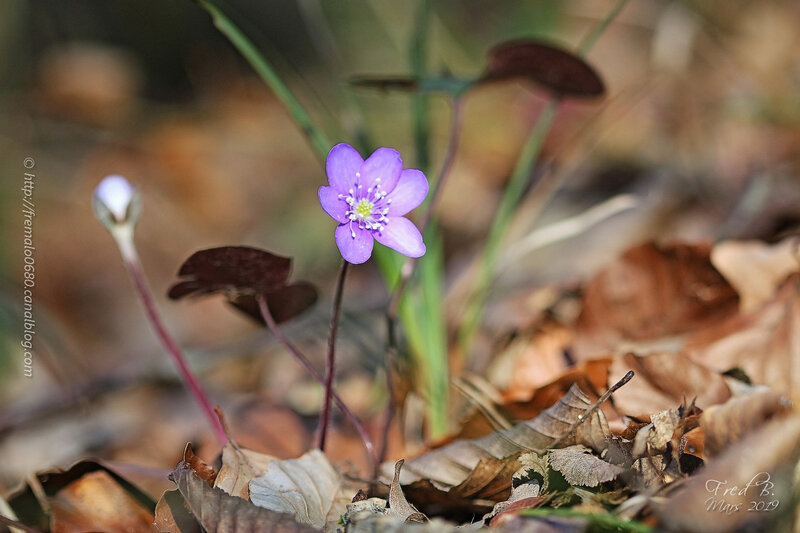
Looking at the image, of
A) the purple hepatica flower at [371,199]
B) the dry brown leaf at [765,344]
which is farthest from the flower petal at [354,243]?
the dry brown leaf at [765,344]

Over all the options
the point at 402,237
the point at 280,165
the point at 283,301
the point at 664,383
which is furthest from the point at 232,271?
the point at 280,165

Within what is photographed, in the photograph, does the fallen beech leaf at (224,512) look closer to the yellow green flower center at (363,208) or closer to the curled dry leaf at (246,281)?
the curled dry leaf at (246,281)

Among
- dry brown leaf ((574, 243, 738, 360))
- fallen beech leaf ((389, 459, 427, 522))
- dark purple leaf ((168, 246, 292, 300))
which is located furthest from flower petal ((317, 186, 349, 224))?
dry brown leaf ((574, 243, 738, 360))

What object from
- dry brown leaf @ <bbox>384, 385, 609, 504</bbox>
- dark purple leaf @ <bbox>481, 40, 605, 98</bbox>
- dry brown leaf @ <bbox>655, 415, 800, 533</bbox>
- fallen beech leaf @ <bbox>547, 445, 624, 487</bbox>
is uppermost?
dark purple leaf @ <bbox>481, 40, 605, 98</bbox>

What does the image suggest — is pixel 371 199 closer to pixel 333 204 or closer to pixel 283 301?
pixel 333 204

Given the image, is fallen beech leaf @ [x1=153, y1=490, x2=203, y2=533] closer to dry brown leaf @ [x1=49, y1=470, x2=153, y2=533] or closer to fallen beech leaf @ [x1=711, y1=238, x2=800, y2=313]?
dry brown leaf @ [x1=49, y1=470, x2=153, y2=533]
